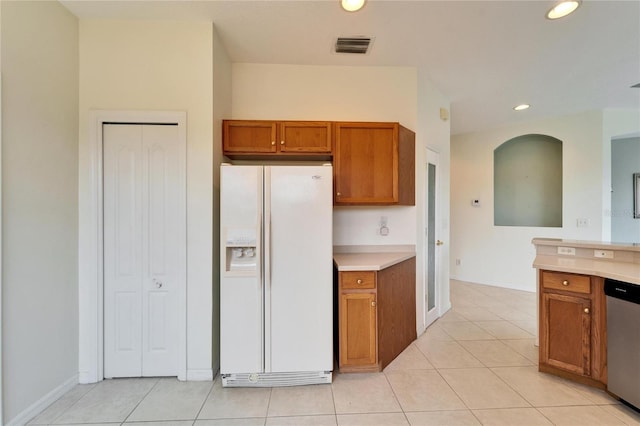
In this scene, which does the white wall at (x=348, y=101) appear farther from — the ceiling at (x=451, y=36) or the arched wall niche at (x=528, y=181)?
the arched wall niche at (x=528, y=181)

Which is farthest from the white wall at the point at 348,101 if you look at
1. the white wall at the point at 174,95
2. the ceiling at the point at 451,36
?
the white wall at the point at 174,95

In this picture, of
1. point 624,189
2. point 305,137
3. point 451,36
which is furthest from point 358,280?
point 624,189

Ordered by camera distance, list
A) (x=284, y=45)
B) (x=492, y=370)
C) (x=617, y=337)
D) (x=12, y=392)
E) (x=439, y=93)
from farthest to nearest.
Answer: (x=439, y=93) → (x=284, y=45) → (x=492, y=370) → (x=617, y=337) → (x=12, y=392)

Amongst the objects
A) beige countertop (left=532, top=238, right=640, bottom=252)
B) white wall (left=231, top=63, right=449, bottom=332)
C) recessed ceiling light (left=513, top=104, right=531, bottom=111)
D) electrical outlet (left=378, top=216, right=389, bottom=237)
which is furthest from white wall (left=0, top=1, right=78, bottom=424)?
recessed ceiling light (left=513, top=104, right=531, bottom=111)

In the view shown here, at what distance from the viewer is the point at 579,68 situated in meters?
2.94

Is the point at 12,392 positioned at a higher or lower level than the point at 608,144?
lower

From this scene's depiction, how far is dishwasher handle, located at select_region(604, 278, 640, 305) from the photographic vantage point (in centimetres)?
179

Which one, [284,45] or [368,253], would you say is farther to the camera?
[368,253]

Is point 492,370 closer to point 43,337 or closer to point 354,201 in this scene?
point 354,201

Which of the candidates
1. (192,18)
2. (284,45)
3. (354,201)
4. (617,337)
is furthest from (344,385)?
(192,18)

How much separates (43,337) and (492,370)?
3481 millimetres

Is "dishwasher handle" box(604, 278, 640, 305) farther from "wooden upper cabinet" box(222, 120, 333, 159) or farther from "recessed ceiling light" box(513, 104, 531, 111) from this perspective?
"recessed ceiling light" box(513, 104, 531, 111)

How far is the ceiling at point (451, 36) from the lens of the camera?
2.08 metres

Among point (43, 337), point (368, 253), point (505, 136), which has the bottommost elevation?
point (43, 337)
